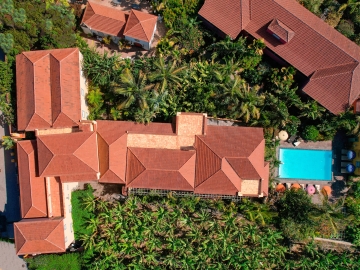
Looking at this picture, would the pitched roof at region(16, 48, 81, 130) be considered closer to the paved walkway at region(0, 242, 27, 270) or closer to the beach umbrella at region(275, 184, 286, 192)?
the paved walkway at region(0, 242, 27, 270)

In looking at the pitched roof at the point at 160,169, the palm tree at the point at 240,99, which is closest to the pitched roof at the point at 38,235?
the pitched roof at the point at 160,169

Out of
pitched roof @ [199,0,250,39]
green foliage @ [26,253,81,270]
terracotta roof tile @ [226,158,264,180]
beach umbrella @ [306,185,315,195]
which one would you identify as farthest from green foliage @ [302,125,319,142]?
green foliage @ [26,253,81,270]

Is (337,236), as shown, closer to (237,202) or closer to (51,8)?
(237,202)

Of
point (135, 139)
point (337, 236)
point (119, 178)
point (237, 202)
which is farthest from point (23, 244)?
point (337, 236)

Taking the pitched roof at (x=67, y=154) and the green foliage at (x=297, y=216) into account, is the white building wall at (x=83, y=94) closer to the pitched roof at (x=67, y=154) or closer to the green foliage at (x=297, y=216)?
the pitched roof at (x=67, y=154)

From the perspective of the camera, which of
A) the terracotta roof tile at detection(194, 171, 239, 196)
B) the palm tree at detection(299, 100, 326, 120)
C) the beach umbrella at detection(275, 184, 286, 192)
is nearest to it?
the terracotta roof tile at detection(194, 171, 239, 196)

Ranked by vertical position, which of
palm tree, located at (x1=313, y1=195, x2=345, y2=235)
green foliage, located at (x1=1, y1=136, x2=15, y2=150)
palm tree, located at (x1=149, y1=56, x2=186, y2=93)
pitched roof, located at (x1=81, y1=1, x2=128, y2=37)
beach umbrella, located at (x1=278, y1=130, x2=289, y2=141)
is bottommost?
palm tree, located at (x1=313, y1=195, x2=345, y2=235)
